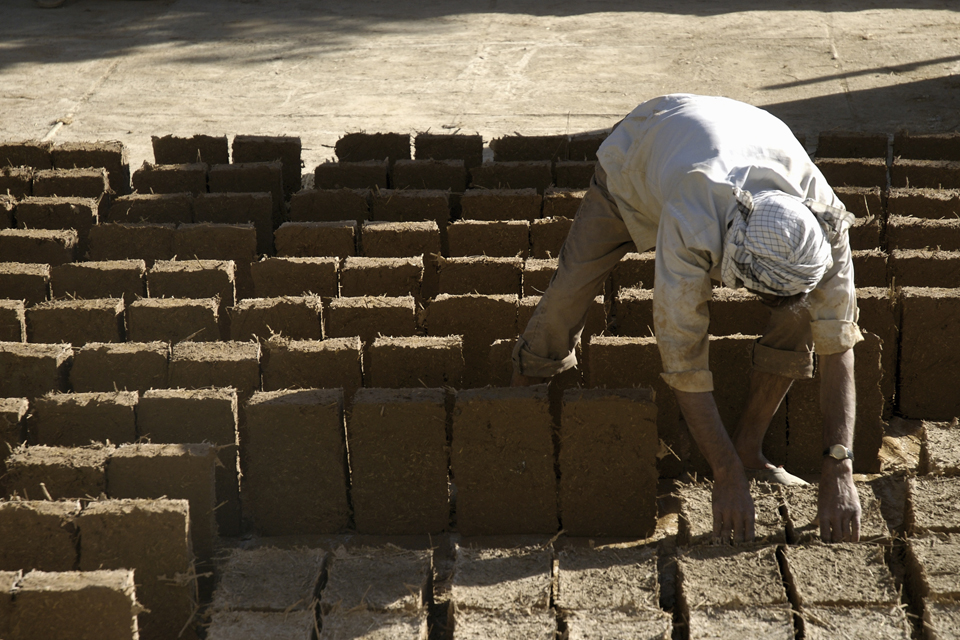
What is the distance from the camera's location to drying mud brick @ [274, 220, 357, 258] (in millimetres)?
5172

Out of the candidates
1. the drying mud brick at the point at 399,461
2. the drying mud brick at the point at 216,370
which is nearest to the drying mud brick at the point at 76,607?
the drying mud brick at the point at 399,461

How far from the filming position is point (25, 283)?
4.90m

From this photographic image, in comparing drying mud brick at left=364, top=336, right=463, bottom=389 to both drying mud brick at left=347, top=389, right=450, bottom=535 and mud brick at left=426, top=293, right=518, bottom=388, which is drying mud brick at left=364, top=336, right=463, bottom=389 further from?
mud brick at left=426, top=293, right=518, bottom=388

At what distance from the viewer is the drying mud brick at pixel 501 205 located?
18.1 feet

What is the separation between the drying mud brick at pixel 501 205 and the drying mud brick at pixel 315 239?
75 cm

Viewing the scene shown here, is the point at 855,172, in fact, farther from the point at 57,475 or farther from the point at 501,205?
the point at 57,475

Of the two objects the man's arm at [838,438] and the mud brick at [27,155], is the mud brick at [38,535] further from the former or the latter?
the mud brick at [27,155]

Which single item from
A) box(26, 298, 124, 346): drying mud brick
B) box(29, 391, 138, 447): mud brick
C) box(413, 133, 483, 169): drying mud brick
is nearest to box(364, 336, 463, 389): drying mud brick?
box(29, 391, 138, 447): mud brick

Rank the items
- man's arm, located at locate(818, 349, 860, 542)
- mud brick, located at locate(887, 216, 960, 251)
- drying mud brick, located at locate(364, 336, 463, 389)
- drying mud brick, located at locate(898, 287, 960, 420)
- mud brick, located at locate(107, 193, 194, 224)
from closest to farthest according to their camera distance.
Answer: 1. man's arm, located at locate(818, 349, 860, 542)
2. drying mud brick, located at locate(364, 336, 463, 389)
3. drying mud brick, located at locate(898, 287, 960, 420)
4. mud brick, located at locate(887, 216, 960, 251)
5. mud brick, located at locate(107, 193, 194, 224)

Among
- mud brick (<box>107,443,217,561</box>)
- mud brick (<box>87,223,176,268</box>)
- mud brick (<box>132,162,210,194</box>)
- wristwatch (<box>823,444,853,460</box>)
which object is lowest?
mud brick (<box>107,443,217,561</box>)

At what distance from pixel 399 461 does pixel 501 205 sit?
227 centimetres

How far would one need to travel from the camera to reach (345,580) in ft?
10.7

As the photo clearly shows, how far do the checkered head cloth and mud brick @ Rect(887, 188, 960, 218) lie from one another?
286 centimetres

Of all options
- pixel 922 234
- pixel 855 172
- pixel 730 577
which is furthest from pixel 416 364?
pixel 855 172
